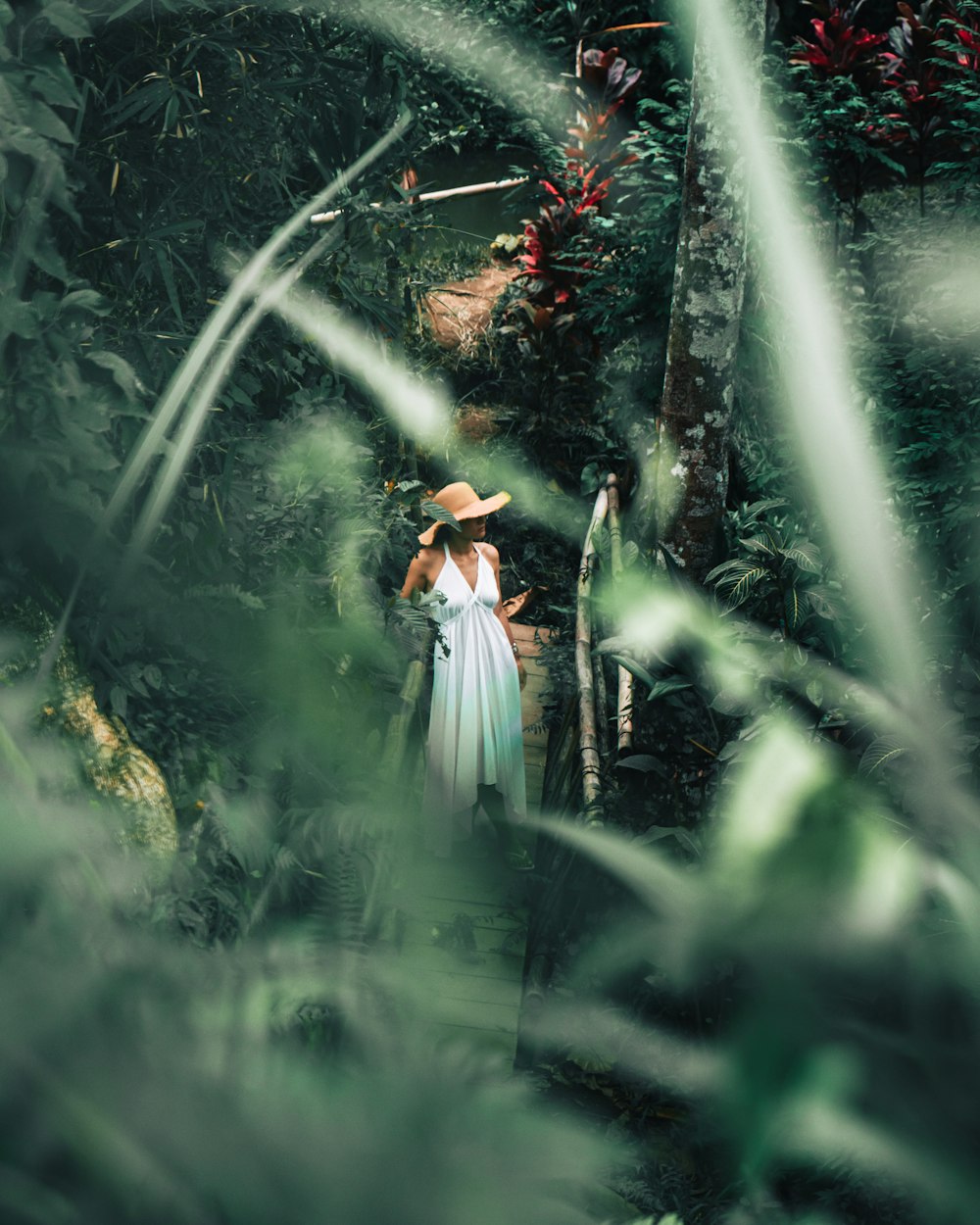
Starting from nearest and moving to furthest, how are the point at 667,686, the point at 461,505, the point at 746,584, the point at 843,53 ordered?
the point at 667,686
the point at 746,584
the point at 461,505
the point at 843,53

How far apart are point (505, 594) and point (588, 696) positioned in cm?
266

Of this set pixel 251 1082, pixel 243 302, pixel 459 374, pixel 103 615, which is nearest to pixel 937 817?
pixel 251 1082

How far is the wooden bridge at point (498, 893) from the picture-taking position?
291 centimetres

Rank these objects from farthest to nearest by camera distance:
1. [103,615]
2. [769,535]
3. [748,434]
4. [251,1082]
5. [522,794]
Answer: [748,434], [522,794], [769,535], [103,615], [251,1082]

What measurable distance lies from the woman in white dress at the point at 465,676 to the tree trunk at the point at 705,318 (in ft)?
2.15

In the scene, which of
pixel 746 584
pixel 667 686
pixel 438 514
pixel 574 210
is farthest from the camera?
pixel 574 210

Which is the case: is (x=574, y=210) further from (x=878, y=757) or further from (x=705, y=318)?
(x=878, y=757)

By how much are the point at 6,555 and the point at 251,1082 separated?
5.03 feet

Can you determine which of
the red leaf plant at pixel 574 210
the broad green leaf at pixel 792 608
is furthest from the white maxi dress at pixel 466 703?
the red leaf plant at pixel 574 210

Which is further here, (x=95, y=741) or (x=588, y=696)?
(x=588, y=696)

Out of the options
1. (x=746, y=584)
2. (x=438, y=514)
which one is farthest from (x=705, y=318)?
(x=438, y=514)

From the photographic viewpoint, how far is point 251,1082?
1.82ft

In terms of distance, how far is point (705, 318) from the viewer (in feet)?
12.1

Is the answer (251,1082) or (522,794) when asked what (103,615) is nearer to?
(251,1082)
